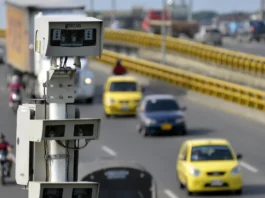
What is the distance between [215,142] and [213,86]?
65.7 feet

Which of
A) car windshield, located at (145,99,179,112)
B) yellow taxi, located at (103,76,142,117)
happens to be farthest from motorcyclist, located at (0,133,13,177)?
yellow taxi, located at (103,76,142,117)

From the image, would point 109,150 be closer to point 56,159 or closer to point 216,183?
point 216,183

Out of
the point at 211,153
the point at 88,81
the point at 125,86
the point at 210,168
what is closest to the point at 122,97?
the point at 125,86

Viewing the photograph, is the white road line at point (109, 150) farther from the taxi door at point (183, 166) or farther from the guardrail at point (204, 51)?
the guardrail at point (204, 51)

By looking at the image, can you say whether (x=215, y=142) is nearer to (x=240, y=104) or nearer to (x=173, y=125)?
(x=173, y=125)

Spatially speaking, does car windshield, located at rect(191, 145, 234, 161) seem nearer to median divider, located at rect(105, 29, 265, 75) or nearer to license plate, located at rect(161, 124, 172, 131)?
license plate, located at rect(161, 124, 172, 131)

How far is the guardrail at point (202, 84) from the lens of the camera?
149 ft

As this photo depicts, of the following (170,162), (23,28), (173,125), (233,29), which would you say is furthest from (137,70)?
(233,29)

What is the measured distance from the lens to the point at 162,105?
136 ft

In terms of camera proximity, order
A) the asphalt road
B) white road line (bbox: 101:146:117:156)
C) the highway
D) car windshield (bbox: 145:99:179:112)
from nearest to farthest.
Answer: the asphalt road → white road line (bbox: 101:146:117:156) → car windshield (bbox: 145:99:179:112) → the highway

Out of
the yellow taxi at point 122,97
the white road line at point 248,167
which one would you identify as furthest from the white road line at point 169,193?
the yellow taxi at point 122,97

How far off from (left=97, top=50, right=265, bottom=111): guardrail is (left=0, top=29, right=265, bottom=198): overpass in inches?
11.7

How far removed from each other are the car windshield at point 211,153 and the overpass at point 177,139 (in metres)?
1.01

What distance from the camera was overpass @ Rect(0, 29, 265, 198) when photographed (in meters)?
31.8
